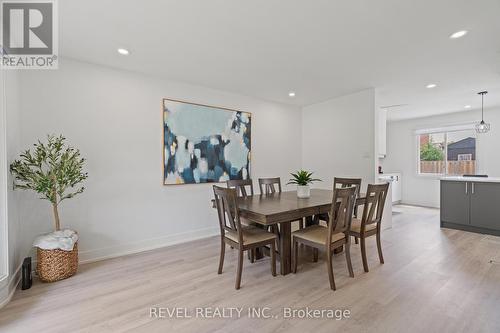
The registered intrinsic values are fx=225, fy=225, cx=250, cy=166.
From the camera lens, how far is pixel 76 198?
2.82m

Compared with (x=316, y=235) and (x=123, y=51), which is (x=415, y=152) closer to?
(x=316, y=235)

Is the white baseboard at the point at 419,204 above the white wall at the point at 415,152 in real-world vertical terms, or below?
below

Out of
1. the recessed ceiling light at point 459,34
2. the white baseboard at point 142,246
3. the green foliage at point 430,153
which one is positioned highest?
the recessed ceiling light at point 459,34

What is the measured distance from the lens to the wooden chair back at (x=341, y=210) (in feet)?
7.25

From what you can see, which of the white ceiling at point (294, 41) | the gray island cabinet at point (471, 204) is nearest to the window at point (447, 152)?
the gray island cabinet at point (471, 204)

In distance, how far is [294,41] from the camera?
2.45m

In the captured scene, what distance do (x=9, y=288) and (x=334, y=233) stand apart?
3.15 meters

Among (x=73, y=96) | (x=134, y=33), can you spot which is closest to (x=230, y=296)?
(x=134, y=33)

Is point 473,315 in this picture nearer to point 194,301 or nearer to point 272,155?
point 194,301

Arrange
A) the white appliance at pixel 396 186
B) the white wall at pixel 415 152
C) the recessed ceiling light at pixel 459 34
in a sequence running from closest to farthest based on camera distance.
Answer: the recessed ceiling light at pixel 459 34
the white wall at pixel 415 152
the white appliance at pixel 396 186

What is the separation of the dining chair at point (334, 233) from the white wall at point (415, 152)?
539cm

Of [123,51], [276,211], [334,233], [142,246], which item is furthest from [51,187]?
[334,233]

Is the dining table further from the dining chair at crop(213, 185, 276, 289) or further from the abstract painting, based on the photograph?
the abstract painting

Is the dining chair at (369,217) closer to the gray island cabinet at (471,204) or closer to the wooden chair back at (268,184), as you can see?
the wooden chair back at (268,184)
